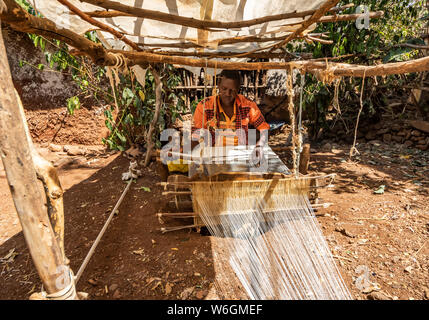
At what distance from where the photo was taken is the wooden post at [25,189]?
0.91 m

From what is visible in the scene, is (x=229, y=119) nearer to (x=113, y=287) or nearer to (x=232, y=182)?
(x=232, y=182)

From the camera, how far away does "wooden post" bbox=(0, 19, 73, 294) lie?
91 centimetres

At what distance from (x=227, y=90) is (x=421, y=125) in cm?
501

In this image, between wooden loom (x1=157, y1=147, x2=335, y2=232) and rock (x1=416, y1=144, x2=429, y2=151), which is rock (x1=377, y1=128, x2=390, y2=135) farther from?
wooden loom (x1=157, y1=147, x2=335, y2=232)

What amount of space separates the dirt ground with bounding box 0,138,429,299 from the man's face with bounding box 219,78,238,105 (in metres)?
1.67

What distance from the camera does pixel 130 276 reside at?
7.11 feet

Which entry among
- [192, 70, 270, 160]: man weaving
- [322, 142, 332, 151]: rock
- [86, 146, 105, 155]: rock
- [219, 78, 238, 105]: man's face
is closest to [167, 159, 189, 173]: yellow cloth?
[192, 70, 270, 160]: man weaving

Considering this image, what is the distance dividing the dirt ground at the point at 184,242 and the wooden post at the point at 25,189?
1.07 meters

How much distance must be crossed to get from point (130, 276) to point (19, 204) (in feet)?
4.89

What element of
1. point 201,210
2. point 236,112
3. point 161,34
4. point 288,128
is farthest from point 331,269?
point 288,128

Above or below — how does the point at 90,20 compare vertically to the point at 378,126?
above

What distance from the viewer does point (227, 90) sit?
3223mm

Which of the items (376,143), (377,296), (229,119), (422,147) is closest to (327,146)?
(376,143)

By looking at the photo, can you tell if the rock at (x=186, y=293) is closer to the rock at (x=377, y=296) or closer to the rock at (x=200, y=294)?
the rock at (x=200, y=294)
